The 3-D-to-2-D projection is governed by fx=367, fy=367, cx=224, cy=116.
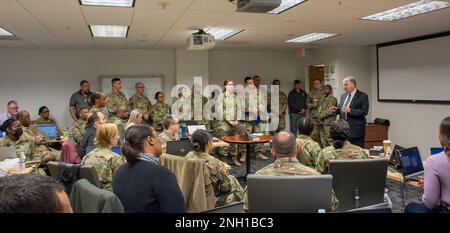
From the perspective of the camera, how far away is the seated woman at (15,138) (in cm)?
405

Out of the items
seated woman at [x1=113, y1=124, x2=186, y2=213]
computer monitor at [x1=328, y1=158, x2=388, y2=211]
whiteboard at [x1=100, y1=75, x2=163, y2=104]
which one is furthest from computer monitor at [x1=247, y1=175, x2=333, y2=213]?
whiteboard at [x1=100, y1=75, x2=163, y2=104]

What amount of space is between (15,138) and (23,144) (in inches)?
4.2

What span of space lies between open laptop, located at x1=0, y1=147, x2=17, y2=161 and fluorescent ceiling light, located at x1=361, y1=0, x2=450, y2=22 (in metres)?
4.62

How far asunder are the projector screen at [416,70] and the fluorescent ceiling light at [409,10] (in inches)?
77.7

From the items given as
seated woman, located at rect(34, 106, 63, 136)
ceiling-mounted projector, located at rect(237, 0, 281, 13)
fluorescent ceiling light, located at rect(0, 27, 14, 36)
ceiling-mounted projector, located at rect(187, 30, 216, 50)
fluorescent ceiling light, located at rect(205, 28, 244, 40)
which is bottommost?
seated woman, located at rect(34, 106, 63, 136)

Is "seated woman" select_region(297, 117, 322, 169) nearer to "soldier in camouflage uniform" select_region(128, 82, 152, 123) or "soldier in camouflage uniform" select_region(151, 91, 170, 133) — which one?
"soldier in camouflage uniform" select_region(151, 91, 170, 133)

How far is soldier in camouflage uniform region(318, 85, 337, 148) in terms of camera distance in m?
7.41

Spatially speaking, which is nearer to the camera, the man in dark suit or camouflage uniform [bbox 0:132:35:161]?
camouflage uniform [bbox 0:132:35:161]

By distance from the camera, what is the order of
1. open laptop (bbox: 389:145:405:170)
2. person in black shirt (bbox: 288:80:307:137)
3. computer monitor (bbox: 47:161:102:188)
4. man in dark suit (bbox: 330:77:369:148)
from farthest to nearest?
person in black shirt (bbox: 288:80:307:137) < man in dark suit (bbox: 330:77:369:148) < open laptop (bbox: 389:145:405:170) < computer monitor (bbox: 47:161:102:188)

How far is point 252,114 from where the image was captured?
24.4ft

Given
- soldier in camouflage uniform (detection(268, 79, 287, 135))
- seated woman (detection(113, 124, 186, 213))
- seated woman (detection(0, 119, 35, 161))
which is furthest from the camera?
soldier in camouflage uniform (detection(268, 79, 287, 135))

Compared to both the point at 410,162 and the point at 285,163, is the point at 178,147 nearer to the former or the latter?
the point at 285,163

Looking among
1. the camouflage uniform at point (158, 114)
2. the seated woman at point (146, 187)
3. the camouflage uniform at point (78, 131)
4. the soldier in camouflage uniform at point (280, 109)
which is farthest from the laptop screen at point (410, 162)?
the camouflage uniform at point (158, 114)
